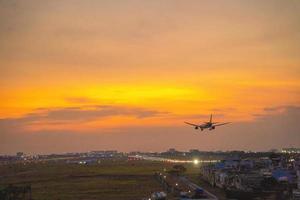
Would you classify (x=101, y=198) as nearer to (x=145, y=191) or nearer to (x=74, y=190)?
(x=145, y=191)

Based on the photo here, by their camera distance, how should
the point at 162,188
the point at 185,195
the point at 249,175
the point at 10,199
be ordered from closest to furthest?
the point at 10,199 < the point at 185,195 < the point at 249,175 < the point at 162,188

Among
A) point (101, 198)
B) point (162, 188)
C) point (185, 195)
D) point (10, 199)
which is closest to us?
point (10, 199)

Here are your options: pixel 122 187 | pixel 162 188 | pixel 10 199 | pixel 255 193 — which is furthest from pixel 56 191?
pixel 255 193

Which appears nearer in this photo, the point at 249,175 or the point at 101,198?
the point at 101,198

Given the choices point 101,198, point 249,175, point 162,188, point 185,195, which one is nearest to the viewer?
point 185,195

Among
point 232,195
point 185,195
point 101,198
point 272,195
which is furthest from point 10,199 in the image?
point 272,195

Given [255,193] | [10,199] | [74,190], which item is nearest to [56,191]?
[74,190]

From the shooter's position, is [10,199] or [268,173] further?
[268,173]

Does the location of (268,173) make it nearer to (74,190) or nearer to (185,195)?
(185,195)

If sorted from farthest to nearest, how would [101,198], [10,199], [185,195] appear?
1. [101,198]
2. [185,195]
3. [10,199]
